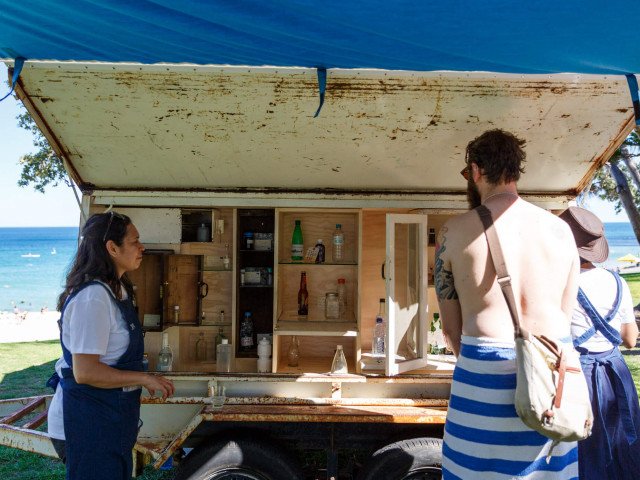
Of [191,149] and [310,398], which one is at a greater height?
[191,149]

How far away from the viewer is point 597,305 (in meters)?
2.85

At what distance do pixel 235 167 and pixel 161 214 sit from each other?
30.7 inches

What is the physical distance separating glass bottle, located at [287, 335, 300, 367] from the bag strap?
2.70 meters

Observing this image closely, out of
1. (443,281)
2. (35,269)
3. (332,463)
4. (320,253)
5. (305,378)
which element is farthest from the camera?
(35,269)

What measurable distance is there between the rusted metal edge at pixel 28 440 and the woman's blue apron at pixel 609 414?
2.72 m

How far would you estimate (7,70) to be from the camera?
8.42 ft

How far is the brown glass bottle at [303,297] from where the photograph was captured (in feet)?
15.4

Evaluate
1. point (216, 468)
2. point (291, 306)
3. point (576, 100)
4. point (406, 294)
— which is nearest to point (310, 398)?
point (216, 468)

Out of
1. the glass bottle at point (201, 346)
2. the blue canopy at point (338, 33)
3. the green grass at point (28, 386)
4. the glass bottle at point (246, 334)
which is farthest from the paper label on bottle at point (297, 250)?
the blue canopy at point (338, 33)

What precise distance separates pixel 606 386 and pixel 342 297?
2.26m

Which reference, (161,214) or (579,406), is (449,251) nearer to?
(579,406)

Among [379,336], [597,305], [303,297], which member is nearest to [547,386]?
[597,305]

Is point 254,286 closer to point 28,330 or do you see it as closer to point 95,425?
point 95,425

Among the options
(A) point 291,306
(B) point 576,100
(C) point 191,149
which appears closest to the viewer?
(B) point 576,100
